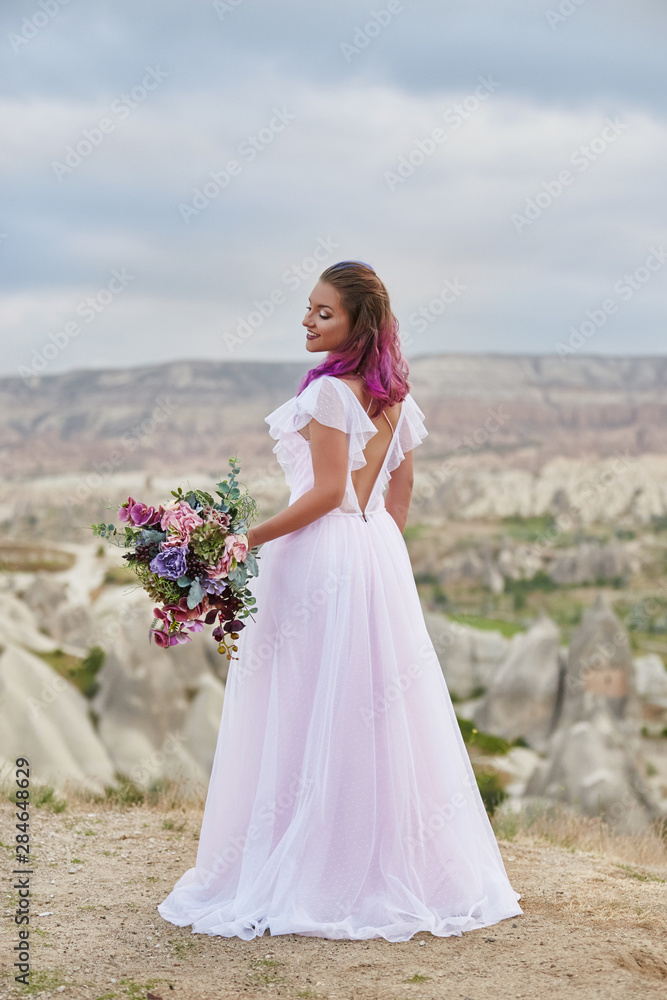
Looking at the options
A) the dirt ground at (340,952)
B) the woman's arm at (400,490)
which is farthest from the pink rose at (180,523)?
the dirt ground at (340,952)

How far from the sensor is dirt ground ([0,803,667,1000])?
126 inches

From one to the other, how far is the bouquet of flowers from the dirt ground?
1.16 meters

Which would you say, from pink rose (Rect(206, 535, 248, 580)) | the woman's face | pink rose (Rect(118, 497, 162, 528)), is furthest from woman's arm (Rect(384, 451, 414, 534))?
pink rose (Rect(118, 497, 162, 528))

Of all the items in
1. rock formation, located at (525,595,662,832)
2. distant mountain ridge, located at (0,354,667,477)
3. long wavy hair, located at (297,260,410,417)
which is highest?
distant mountain ridge, located at (0,354,667,477)

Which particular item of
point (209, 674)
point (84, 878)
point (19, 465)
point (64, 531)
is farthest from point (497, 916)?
point (19, 465)

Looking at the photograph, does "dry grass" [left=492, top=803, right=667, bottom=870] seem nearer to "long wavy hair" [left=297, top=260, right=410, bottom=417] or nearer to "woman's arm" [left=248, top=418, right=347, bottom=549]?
Answer: "woman's arm" [left=248, top=418, right=347, bottom=549]

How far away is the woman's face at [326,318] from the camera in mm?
3678

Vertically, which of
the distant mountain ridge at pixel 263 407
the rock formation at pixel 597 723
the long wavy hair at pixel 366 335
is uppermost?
the distant mountain ridge at pixel 263 407

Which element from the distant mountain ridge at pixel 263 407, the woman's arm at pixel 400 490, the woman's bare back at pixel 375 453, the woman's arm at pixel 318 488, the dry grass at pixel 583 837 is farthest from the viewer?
the distant mountain ridge at pixel 263 407

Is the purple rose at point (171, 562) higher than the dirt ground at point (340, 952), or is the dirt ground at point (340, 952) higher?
the purple rose at point (171, 562)

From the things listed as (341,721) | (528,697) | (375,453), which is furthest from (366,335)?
(528,697)

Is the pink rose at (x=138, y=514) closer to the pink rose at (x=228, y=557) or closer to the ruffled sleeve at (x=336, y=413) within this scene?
the pink rose at (x=228, y=557)

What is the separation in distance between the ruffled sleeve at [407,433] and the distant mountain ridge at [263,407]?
70.7 m

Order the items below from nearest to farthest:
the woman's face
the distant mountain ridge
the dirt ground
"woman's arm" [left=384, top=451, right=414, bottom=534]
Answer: the dirt ground < the woman's face < "woman's arm" [left=384, top=451, right=414, bottom=534] < the distant mountain ridge
